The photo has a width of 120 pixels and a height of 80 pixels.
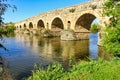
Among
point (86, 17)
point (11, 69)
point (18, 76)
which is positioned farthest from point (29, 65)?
point (86, 17)

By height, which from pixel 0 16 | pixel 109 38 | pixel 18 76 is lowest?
pixel 18 76

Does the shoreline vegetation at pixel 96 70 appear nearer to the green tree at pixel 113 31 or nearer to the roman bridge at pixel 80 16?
the green tree at pixel 113 31

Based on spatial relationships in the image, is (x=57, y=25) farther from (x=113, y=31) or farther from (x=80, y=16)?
(x=113, y=31)

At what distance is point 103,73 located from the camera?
1229 cm

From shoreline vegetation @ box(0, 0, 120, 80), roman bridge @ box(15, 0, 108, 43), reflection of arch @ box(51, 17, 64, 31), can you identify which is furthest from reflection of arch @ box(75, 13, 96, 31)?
shoreline vegetation @ box(0, 0, 120, 80)

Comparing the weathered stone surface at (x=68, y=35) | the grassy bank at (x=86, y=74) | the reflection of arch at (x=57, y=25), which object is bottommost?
the grassy bank at (x=86, y=74)

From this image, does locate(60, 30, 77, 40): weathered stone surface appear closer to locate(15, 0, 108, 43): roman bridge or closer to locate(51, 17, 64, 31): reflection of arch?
locate(15, 0, 108, 43): roman bridge

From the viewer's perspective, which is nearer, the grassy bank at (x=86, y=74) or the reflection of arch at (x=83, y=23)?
the grassy bank at (x=86, y=74)

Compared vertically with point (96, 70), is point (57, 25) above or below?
above

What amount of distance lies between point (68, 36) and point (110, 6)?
24455 millimetres

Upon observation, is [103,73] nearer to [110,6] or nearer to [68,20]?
[110,6]

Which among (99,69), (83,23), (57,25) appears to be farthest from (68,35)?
(99,69)

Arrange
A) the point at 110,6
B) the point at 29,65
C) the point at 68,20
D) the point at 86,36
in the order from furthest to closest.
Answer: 1. the point at 68,20
2. the point at 86,36
3. the point at 29,65
4. the point at 110,6

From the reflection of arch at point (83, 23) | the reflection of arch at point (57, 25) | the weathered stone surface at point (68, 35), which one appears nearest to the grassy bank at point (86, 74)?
the weathered stone surface at point (68, 35)
